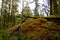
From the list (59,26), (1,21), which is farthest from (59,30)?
(1,21)

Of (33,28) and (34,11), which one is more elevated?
(34,11)

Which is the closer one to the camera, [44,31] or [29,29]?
[44,31]

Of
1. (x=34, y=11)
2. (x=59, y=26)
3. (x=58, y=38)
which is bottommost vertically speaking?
(x=58, y=38)

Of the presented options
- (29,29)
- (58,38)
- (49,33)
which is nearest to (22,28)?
(29,29)

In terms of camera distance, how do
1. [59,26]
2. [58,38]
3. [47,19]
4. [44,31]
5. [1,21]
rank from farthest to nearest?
[1,21] → [47,19] → [59,26] → [44,31] → [58,38]

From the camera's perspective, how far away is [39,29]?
6.16m

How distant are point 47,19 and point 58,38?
1938 millimetres

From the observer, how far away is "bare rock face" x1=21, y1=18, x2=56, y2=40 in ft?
18.2

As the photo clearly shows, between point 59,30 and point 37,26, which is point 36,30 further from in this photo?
point 59,30

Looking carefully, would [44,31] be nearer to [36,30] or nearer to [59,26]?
[36,30]

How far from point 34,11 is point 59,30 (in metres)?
9.86

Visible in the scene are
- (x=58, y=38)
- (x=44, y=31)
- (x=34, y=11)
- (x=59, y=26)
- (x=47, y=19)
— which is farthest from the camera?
(x=34, y=11)

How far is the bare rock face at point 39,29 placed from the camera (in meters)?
5.54

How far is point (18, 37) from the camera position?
5656 mm
